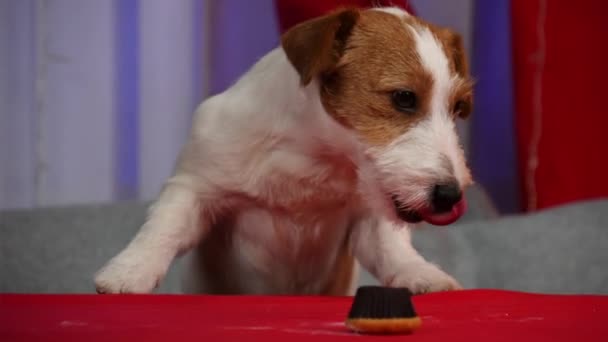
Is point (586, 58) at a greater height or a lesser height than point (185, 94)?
greater

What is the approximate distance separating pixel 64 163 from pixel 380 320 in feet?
6.58

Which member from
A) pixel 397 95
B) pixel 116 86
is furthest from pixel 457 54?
pixel 116 86

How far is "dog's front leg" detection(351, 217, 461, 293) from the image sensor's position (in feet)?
5.24

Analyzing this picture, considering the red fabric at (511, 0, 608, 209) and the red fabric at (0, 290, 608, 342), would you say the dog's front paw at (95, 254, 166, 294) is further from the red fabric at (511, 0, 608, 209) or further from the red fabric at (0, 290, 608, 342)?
the red fabric at (511, 0, 608, 209)

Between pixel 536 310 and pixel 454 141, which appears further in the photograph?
pixel 454 141

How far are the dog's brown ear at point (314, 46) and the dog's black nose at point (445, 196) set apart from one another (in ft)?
1.04

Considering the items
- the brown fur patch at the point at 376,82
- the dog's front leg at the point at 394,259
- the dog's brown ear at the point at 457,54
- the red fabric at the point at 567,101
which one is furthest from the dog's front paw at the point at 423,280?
the red fabric at the point at 567,101

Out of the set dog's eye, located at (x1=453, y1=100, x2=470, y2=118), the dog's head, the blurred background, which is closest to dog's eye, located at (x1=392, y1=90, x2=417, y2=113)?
the dog's head

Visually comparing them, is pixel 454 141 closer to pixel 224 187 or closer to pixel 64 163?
pixel 224 187

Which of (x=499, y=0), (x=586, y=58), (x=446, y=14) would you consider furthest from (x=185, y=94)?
(x=586, y=58)

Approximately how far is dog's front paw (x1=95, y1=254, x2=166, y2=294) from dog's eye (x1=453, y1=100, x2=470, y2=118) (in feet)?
2.10

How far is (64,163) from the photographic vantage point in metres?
2.82

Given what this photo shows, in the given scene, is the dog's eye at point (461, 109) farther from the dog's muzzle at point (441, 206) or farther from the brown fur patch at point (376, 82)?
the dog's muzzle at point (441, 206)

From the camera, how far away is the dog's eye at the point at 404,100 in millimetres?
1535
